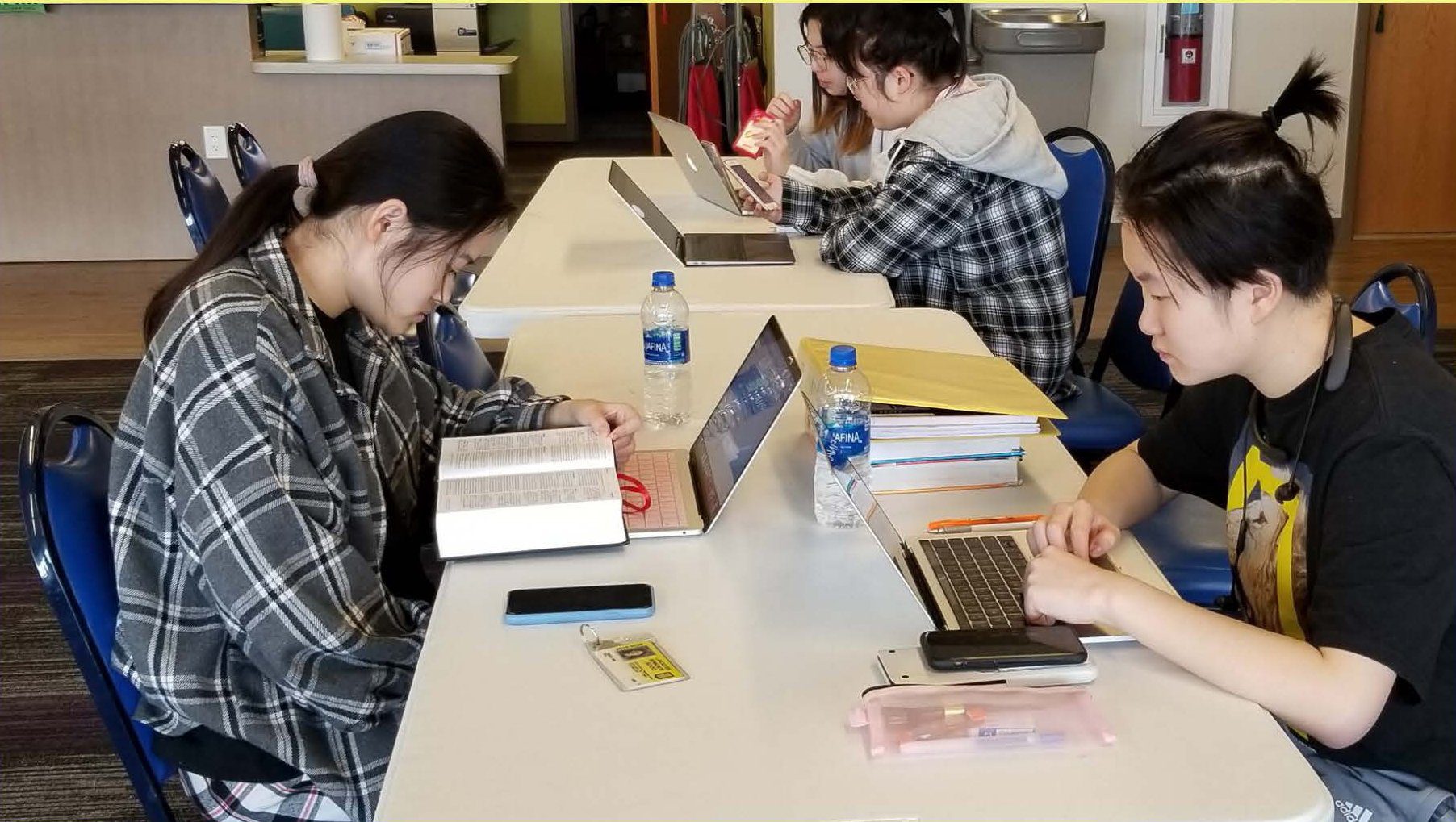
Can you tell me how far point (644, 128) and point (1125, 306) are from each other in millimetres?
6658

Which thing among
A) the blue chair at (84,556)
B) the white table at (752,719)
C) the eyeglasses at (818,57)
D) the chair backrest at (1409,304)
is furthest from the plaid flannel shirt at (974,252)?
the blue chair at (84,556)

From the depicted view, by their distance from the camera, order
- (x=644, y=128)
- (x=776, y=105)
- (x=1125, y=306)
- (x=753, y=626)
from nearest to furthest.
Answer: (x=753, y=626) < (x=1125, y=306) < (x=776, y=105) < (x=644, y=128)

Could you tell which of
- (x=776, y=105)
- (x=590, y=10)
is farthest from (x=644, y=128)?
(x=776, y=105)

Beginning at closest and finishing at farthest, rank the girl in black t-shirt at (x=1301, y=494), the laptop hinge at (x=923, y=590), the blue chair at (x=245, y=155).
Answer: the girl in black t-shirt at (x=1301, y=494), the laptop hinge at (x=923, y=590), the blue chair at (x=245, y=155)

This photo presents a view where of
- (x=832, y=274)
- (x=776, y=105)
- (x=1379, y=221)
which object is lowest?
(x=1379, y=221)

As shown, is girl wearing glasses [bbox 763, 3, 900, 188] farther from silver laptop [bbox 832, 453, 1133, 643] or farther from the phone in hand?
silver laptop [bbox 832, 453, 1133, 643]

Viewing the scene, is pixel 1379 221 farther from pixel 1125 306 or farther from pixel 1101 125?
pixel 1125 306

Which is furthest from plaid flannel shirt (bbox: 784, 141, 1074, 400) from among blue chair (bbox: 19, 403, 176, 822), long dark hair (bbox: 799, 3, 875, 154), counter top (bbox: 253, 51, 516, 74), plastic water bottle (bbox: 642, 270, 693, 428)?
counter top (bbox: 253, 51, 516, 74)

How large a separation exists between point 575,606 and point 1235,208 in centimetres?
71

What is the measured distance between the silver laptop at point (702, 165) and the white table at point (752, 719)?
1621mm

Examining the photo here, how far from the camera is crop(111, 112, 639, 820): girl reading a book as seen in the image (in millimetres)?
1402

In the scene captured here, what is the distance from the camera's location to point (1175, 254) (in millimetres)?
1347

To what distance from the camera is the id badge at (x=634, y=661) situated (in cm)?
125

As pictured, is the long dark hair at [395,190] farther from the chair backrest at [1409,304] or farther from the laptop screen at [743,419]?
the chair backrest at [1409,304]
